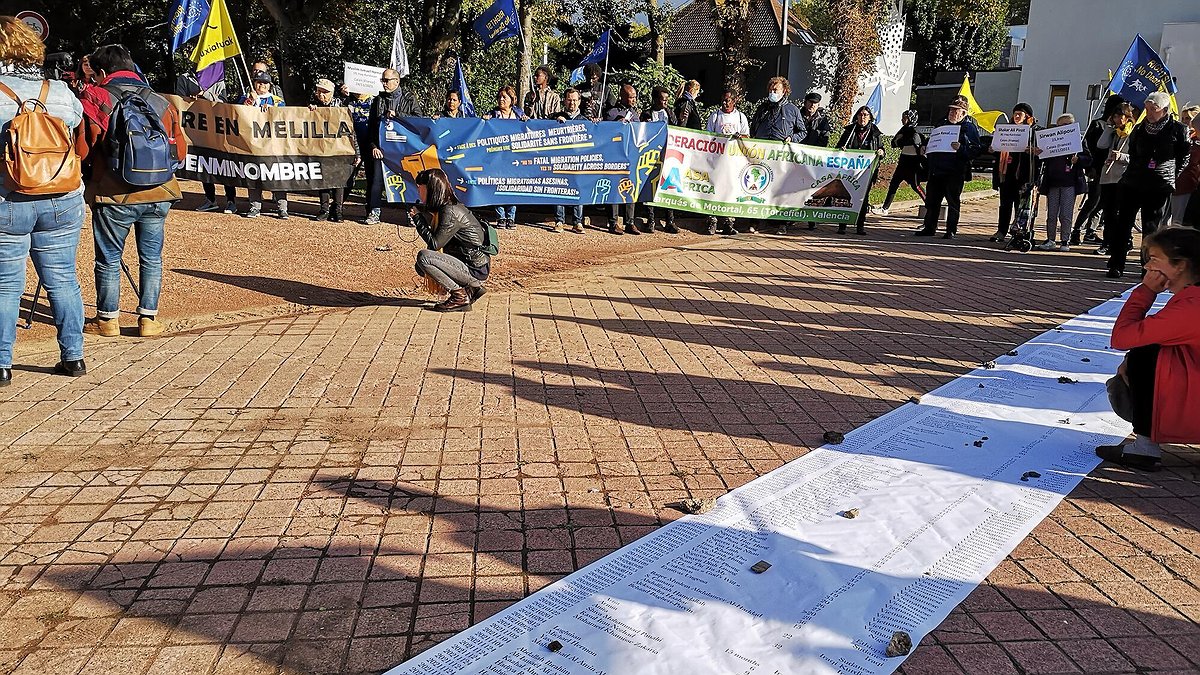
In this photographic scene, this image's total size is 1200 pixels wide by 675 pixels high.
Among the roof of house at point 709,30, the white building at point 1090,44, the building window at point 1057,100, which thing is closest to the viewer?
the white building at point 1090,44

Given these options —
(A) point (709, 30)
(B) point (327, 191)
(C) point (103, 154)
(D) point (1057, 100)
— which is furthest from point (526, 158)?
(A) point (709, 30)

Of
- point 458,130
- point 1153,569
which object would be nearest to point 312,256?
point 458,130

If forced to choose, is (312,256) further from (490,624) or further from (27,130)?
(490,624)

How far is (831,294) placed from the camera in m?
8.64

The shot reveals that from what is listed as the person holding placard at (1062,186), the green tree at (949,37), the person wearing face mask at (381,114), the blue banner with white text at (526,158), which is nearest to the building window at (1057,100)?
the green tree at (949,37)

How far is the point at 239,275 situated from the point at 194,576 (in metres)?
6.18

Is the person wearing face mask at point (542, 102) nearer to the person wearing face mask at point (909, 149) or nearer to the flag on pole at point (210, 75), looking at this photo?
the flag on pole at point (210, 75)

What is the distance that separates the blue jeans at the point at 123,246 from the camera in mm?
6078

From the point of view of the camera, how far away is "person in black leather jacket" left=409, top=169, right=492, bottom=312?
725 centimetres

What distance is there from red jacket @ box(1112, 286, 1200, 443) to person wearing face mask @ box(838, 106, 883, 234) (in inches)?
354

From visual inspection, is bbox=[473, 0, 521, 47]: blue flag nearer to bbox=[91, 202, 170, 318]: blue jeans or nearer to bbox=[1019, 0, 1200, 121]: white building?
bbox=[91, 202, 170, 318]: blue jeans

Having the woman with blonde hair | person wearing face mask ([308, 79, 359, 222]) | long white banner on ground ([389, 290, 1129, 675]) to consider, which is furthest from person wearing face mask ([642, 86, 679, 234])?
the woman with blonde hair

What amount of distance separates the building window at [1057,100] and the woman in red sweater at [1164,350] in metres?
31.2

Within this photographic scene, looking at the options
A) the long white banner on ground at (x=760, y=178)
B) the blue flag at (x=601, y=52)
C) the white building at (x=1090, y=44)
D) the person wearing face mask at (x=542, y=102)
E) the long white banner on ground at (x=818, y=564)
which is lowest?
the long white banner on ground at (x=818, y=564)
